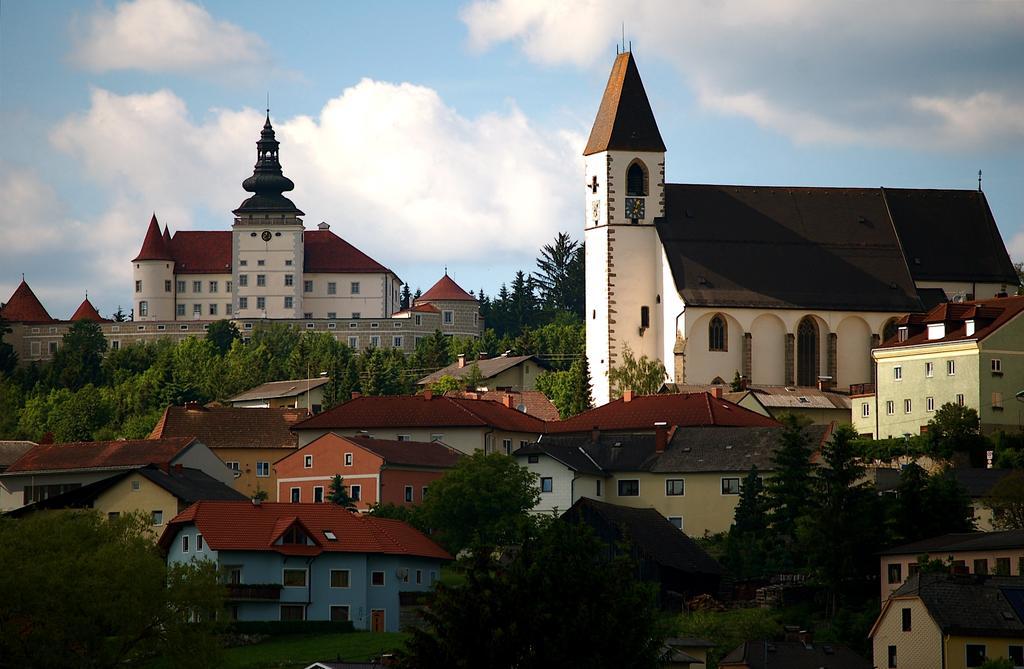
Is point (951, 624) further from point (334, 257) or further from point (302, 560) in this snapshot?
point (334, 257)

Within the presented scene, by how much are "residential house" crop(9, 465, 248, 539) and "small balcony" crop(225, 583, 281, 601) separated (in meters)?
10.2

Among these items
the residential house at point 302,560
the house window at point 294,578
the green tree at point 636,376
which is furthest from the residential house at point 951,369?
the house window at point 294,578

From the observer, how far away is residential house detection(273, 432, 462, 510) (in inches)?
3671

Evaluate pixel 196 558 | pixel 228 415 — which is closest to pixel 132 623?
pixel 196 558

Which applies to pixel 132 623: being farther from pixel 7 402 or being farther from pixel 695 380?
pixel 7 402

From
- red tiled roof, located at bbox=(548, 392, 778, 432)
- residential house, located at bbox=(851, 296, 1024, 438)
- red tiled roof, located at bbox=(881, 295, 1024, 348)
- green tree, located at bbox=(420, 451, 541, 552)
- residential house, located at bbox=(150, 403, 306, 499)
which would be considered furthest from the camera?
residential house, located at bbox=(150, 403, 306, 499)

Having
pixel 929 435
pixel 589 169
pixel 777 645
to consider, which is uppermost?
pixel 589 169

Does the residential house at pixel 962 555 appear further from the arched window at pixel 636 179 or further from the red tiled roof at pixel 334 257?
the red tiled roof at pixel 334 257

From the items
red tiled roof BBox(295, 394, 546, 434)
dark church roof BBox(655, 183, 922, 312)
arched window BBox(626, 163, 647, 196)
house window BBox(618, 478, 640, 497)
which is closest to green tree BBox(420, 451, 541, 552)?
house window BBox(618, 478, 640, 497)

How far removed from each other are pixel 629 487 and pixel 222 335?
65613mm

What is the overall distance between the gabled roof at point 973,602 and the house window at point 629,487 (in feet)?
82.6

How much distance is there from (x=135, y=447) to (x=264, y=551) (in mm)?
22915

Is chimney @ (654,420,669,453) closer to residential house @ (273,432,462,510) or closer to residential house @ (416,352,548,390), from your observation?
residential house @ (273,432,462,510)

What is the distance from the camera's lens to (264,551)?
3004 inches
